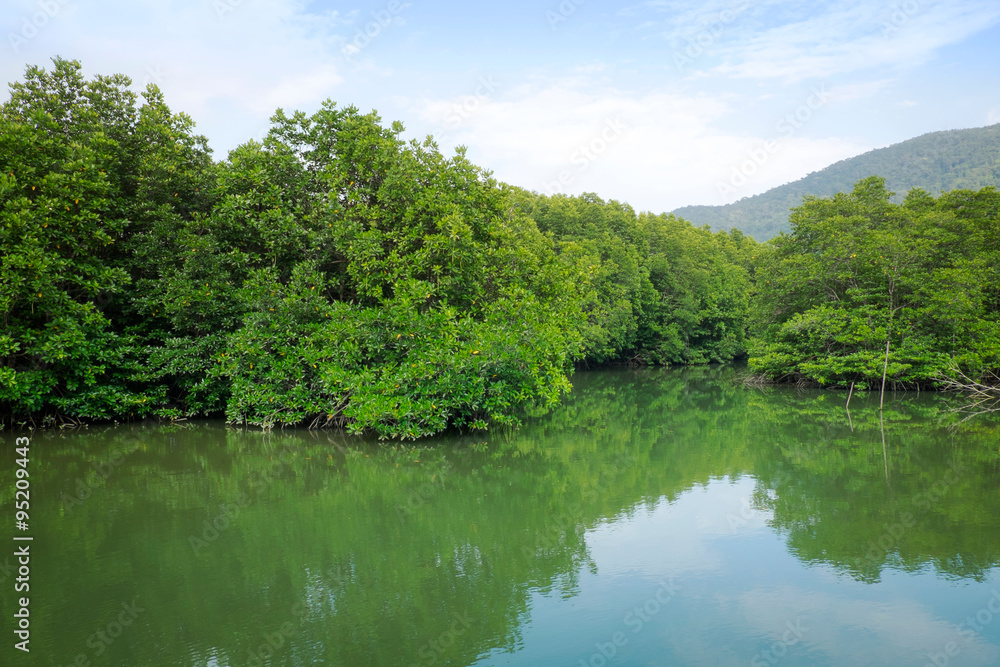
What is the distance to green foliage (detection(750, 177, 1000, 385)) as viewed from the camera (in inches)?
835

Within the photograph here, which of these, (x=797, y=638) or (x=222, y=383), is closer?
(x=797, y=638)

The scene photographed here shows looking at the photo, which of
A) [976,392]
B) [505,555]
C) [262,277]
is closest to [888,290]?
[976,392]

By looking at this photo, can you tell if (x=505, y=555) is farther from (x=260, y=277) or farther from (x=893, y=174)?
(x=893, y=174)

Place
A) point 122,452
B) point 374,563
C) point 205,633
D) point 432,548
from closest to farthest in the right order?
point 205,633 → point 374,563 → point 432,548 → point 122,452

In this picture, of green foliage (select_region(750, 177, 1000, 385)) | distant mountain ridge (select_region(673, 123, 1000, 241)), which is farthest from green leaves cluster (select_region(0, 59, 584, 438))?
distant mountain ridge (select_region(673, 123, 1000, 241))

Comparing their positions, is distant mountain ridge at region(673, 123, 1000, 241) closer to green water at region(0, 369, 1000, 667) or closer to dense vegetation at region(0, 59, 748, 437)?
dense vegetation at region(0, 59, 748, 437)

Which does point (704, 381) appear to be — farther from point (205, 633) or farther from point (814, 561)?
point (205, 633)

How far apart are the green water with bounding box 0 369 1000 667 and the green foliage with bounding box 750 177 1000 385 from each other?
8864 millimetres

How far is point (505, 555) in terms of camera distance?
7.10 m

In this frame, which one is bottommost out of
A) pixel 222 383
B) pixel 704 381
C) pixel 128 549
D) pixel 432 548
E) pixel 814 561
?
pixel 704 381

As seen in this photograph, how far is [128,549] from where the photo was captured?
7.22m

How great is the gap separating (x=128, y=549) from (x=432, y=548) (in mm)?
3371

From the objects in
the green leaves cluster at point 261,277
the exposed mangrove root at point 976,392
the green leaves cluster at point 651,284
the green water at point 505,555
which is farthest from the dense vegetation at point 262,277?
the green leaves cluster at point 651,284

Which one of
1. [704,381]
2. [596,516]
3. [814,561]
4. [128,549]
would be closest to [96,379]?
[128,549]
